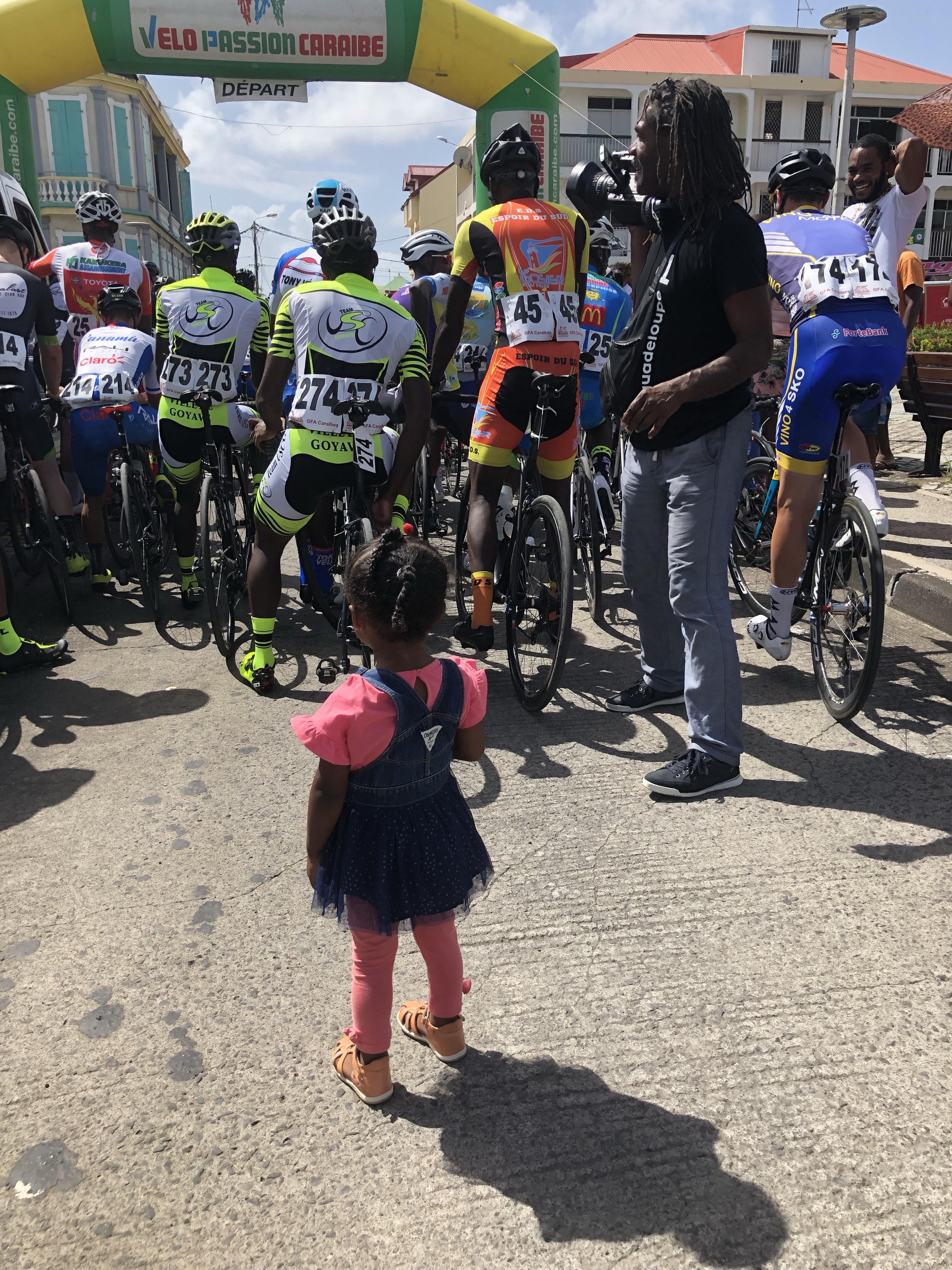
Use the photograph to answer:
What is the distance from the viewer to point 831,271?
3875 mm

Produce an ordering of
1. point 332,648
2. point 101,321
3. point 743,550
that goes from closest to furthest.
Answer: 1. point 332,648
2. point 743,550
3. point 101,321

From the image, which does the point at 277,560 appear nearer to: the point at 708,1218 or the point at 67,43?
the point at 708,1218

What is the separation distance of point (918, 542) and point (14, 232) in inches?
238

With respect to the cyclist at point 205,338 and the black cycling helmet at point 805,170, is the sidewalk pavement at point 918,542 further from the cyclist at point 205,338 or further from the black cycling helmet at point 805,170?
the cyclist at point 205,338

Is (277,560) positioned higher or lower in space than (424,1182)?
higher

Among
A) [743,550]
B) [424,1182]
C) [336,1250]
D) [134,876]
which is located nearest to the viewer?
[336,1250]

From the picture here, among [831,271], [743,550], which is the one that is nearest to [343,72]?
[743,550]

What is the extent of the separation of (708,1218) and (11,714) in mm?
3695

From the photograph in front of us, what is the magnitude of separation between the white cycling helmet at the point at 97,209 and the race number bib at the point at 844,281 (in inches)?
219

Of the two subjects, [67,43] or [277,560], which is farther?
[67,43]

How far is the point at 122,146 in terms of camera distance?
3975cm

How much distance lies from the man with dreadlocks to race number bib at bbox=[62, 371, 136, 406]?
3528 mm

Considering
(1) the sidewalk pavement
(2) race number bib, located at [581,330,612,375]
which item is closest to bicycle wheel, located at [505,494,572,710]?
(1) the sidewalk pavement

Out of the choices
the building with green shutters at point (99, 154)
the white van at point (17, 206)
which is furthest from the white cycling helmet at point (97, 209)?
the building with green shutters at point (99, 154)
